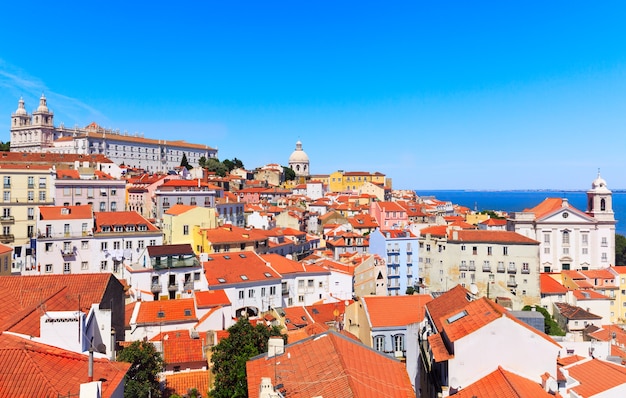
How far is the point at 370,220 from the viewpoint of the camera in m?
69.8

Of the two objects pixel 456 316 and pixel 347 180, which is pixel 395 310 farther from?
pixel 347 180

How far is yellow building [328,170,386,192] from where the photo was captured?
128650 mm

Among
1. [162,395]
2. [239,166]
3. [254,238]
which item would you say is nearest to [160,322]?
[162,395]

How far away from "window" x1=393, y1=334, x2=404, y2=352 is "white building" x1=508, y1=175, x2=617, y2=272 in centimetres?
4392

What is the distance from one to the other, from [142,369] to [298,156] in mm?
136519

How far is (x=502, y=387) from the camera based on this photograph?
12.6m

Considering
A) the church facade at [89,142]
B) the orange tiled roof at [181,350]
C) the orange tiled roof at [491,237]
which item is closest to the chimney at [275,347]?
the orange tiled roof at [181,350]

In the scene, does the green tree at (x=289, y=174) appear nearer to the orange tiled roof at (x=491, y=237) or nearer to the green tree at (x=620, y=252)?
the green tree at (x=620, y=252)

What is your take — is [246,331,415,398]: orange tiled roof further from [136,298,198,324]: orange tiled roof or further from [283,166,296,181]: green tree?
[283,166,296,181]: green tree

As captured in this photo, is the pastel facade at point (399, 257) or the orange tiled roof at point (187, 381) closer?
the orange tiled roof at point (187, 381)

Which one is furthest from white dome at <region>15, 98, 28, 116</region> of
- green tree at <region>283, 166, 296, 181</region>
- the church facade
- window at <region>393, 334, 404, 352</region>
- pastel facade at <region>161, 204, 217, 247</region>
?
window at <region>393, 334, 404, 352</region>

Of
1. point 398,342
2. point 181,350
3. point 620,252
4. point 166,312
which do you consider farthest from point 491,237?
point 620,252

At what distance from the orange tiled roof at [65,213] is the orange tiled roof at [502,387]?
121 ft

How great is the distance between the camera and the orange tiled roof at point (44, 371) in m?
9.55
